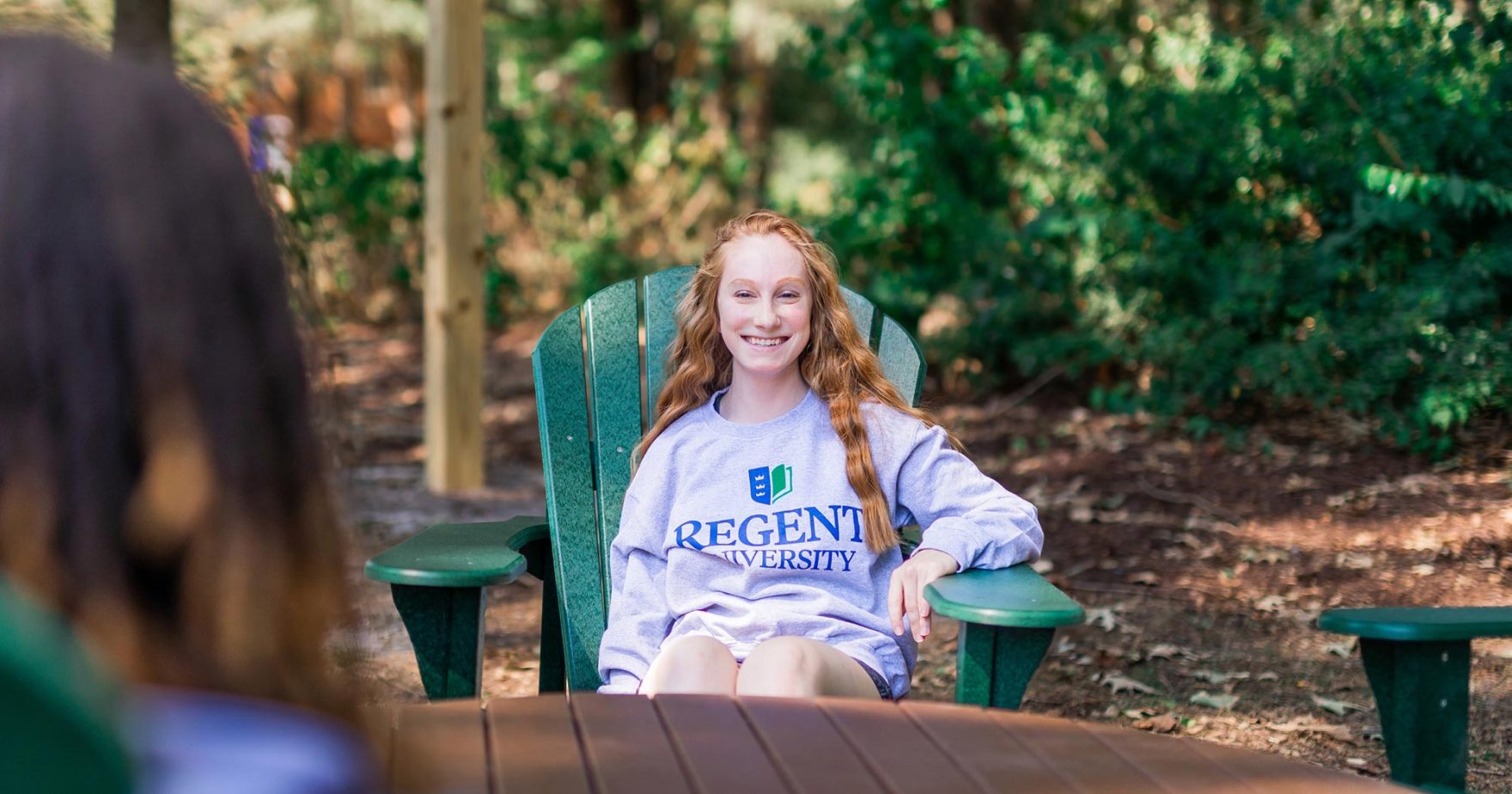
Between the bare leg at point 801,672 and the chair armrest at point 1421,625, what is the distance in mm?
751

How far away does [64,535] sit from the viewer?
2.54 feet

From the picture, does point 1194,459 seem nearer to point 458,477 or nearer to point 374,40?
point 458,477

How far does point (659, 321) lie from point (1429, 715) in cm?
178

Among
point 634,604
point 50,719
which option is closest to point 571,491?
point 634,604

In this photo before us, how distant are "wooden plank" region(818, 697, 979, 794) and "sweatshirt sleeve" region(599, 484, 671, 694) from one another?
872mm

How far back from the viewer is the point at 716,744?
4.96ft

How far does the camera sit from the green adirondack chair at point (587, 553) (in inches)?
85.5

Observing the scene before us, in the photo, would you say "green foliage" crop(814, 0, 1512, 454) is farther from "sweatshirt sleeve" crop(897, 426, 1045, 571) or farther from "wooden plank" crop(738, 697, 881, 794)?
"wooden plank" crop(738, 697, 881, 794)

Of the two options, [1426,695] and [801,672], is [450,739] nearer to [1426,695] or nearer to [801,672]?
[801,672]

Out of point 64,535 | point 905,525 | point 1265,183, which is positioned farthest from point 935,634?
point 64,535

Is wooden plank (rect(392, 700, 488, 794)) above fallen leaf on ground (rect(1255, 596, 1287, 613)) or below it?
above

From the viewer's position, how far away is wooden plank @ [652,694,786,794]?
1403mm

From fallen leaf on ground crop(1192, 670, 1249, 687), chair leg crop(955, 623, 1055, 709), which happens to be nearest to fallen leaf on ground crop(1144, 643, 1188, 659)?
fallen leaf on ground crop(1192, 670, 1249, 687)

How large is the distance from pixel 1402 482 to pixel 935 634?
6.45 ft
